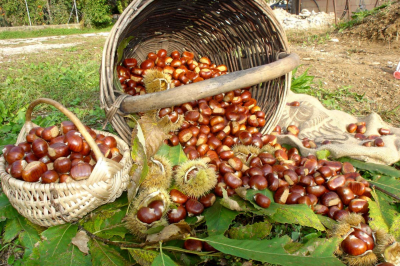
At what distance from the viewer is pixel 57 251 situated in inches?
49.3

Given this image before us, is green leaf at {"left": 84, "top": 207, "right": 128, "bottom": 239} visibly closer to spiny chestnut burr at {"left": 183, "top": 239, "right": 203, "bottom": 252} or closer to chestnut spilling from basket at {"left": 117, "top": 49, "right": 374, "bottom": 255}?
chestnut spilling from basket at {"left": 117, "top": 49, "right": 374, "bottom": 255}

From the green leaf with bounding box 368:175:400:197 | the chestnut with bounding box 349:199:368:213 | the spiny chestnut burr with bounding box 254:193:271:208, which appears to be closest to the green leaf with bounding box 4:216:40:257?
the spiny chestnut burr with bounding box 254:193:271:208

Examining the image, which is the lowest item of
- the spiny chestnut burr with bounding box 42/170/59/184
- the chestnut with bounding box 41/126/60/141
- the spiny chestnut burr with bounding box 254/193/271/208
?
the spiny chestnut burr with bounding box 254/193/271/208

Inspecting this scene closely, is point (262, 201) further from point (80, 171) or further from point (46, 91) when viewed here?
point (46, 91)

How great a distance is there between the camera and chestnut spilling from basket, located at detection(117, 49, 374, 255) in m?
1.49

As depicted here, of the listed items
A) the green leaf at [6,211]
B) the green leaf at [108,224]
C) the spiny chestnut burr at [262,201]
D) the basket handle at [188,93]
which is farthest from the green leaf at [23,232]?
the spiny chestnut burr at [262,201]

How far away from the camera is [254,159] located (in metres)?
1.82

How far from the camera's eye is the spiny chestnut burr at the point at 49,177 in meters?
1.30

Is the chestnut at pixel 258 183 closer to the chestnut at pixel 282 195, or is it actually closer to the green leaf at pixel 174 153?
the chestnut at pixel 282 195

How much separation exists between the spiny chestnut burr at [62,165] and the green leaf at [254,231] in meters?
0.86

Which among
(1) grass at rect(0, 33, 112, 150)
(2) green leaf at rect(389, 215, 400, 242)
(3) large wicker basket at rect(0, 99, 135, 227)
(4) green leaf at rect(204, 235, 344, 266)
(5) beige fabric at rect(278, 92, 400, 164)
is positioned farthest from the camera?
(1) grass at rect(0, 33, 112, 150)

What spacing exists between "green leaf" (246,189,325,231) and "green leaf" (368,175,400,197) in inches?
28.2

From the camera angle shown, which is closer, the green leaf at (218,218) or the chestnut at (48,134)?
the green leaf at (218,218)

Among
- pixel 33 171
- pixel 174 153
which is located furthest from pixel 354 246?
pixel 33 171
